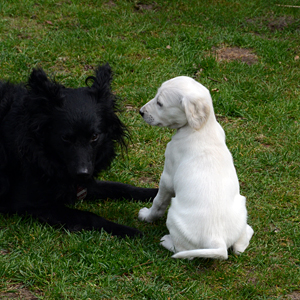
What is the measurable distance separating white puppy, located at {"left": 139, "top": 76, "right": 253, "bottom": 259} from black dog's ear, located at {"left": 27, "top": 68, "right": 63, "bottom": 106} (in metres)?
0.65

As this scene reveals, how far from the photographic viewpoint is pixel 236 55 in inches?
245

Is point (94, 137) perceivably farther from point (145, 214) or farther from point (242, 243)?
point (242, 243)

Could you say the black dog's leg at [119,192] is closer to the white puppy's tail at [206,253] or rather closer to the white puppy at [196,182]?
the white puppy at [196,182]

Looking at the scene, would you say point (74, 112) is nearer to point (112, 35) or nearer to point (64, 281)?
point (64, 281)

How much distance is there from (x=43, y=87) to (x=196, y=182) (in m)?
1.26

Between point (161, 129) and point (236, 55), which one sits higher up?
point (236, 55)

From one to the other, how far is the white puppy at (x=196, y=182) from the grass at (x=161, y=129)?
0.25m

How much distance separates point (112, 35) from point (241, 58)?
1.94 meters

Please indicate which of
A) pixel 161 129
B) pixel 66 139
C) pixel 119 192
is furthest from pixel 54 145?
pixel 161 129

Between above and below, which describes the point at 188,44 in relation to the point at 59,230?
above

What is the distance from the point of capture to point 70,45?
590 cm

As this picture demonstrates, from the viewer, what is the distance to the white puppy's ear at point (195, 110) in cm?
287

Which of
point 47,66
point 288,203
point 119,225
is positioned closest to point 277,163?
point 288,203

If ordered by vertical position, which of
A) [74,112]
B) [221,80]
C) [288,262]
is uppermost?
[74,112]
